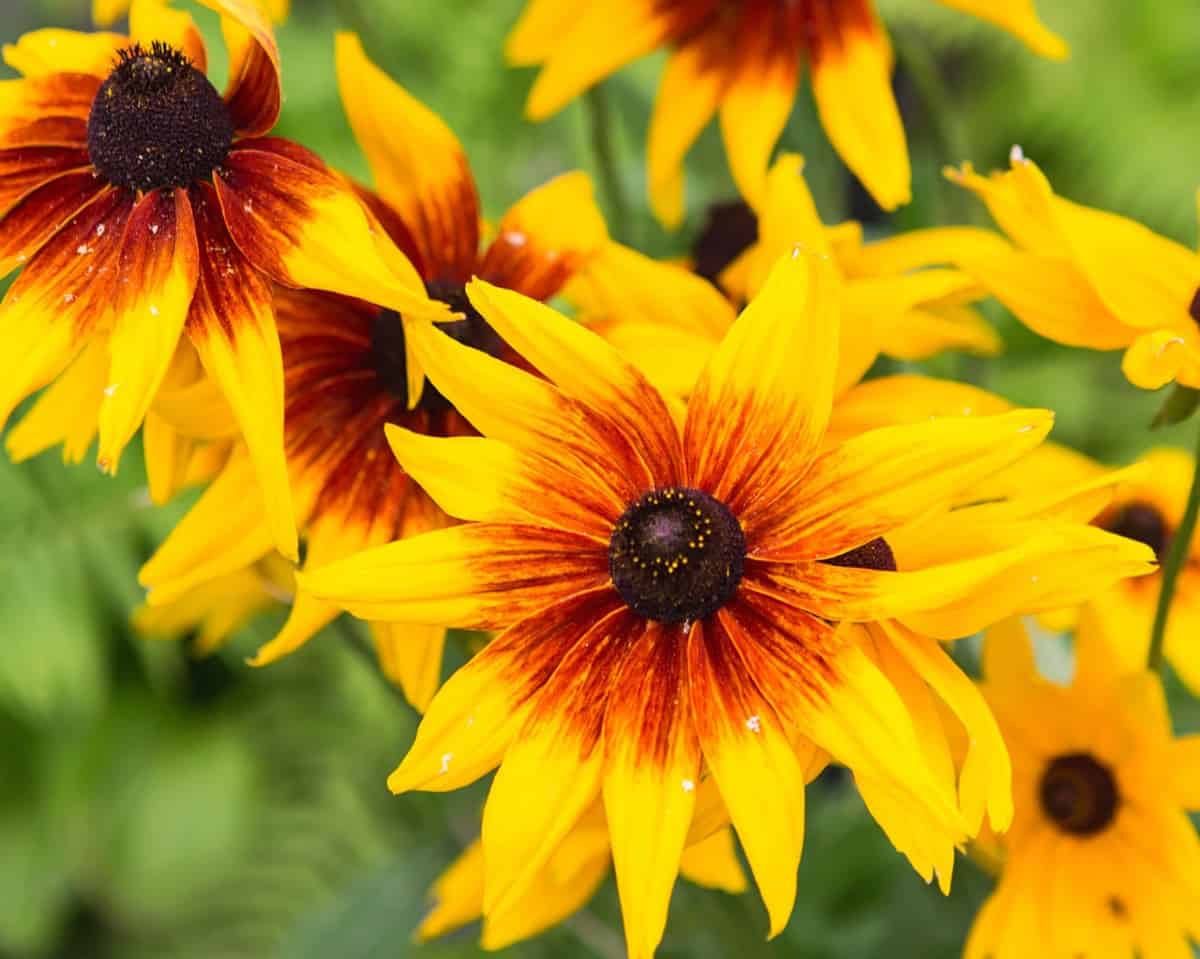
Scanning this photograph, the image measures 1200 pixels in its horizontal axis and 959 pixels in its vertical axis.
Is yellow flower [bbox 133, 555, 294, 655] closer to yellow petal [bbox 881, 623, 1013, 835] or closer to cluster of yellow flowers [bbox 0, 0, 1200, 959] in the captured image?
cluster of yellow flowers [bbox 0, 0, 1200, 959]

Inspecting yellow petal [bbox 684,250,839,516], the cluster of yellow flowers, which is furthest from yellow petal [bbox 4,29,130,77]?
yellow petal [bbox 684,250,839,516]

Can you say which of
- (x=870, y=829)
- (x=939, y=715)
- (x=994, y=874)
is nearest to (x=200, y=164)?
(x=939, y=715)

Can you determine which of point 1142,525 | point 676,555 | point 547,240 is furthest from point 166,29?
point 1142,525

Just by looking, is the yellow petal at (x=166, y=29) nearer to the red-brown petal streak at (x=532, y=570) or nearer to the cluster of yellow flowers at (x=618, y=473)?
the cluster of yellow flowers at (x=618, y=473)

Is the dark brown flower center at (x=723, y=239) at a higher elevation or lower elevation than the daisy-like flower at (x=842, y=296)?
lower

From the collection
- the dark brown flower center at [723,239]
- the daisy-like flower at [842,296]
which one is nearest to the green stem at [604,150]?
the dark brown flower center at [723,239]

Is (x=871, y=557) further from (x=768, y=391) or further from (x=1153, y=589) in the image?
(x=1153, y=589)

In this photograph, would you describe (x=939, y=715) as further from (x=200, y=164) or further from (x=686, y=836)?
(x=200, y=164)
